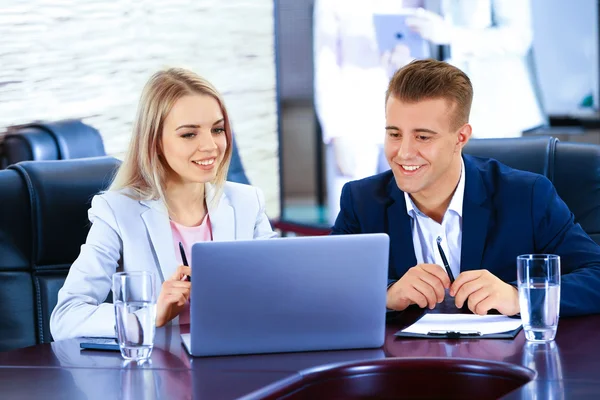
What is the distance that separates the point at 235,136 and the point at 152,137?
7.22 ft

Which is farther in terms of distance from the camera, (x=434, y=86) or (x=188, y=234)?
(x=188, y=234)

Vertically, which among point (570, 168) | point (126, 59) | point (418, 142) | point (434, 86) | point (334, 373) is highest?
point (126, 59)

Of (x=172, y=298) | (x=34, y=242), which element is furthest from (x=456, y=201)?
(x=34, y=242)

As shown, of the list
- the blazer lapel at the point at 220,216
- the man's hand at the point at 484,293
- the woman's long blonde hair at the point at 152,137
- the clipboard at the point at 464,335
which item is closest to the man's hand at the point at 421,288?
the man's hand at the point at 484,293

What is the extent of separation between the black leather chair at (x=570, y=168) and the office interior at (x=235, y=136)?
1.98 ft

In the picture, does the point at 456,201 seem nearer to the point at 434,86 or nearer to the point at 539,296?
the point at 434,86

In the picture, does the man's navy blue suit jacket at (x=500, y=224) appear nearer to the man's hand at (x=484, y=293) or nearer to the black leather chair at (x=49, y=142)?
the man's hand at (x=484, y=293)

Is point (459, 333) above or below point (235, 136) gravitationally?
below

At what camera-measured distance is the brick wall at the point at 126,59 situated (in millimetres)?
3238

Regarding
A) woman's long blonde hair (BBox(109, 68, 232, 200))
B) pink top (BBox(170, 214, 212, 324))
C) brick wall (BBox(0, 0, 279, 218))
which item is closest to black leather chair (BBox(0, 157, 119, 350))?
woman's long blonde hair (BBox(109, 68, 232, 200))

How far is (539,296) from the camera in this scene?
5.22 ft

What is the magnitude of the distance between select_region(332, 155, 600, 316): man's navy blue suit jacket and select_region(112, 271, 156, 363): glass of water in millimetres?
683

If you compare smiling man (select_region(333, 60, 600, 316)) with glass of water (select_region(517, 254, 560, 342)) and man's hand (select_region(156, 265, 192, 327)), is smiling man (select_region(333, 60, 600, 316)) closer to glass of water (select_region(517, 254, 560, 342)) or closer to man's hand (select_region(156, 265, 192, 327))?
glass of water (select_region(517, 254, 560, 342))

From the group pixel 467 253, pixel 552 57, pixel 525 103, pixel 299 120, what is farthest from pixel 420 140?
pixel 552 57
